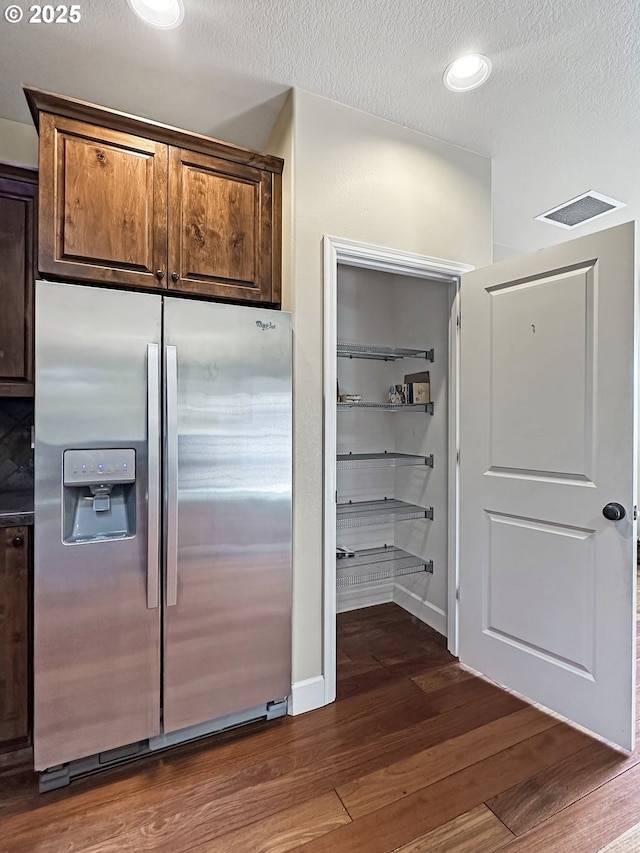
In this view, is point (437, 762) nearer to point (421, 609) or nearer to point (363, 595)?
point (421, 609)

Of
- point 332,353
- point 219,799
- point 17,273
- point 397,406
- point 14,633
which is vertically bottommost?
point 219,799

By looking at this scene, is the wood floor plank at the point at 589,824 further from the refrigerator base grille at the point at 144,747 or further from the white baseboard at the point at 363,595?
the white baseboard at the point at 363,595

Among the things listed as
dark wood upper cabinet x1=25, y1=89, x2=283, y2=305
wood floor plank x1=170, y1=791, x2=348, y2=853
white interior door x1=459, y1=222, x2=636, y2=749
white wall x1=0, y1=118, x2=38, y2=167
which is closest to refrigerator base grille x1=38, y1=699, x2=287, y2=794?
wood floor plank x1=170, y1=791, x2=348, y2=853

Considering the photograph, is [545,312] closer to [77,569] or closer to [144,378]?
[144,378]

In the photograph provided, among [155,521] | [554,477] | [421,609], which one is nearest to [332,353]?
[155,521]

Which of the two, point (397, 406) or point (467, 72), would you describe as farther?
point (397, 406)

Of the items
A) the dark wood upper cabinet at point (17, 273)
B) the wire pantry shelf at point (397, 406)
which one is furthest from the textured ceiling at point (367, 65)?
the wire pantry shelf at point (397, 406)

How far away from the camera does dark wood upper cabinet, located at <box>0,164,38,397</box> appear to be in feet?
6.21

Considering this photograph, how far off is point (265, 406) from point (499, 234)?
9.23ft

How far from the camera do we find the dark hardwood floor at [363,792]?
54.5 inches

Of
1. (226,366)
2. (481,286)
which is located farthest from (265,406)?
(481,286)

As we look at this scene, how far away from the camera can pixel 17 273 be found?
1.91 metres

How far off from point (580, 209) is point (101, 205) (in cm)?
316

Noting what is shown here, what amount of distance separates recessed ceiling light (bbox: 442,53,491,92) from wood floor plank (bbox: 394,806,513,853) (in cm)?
290
